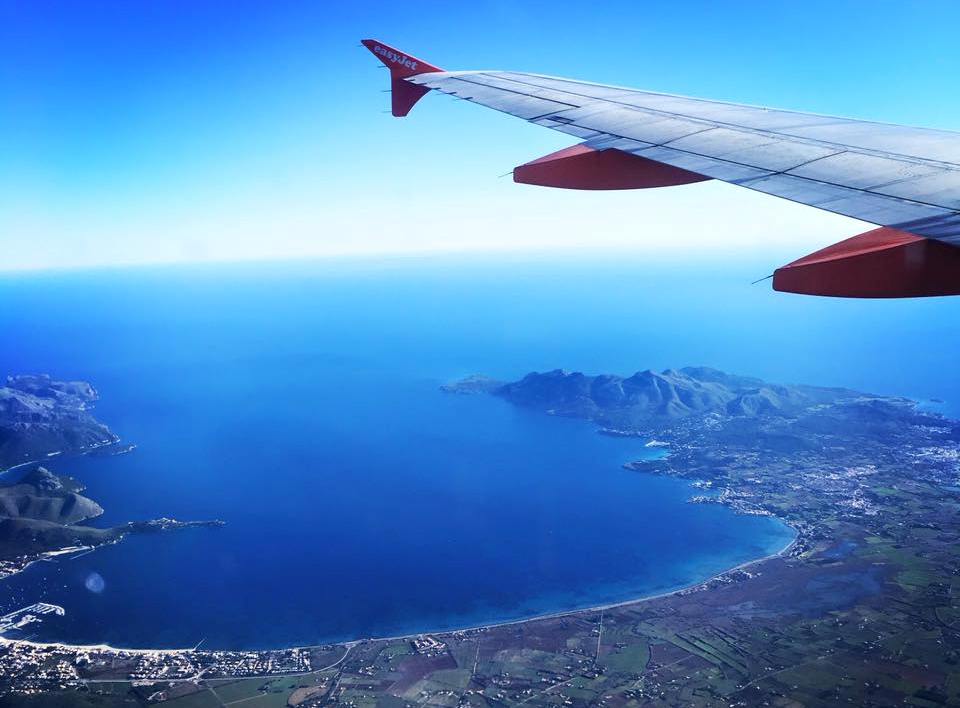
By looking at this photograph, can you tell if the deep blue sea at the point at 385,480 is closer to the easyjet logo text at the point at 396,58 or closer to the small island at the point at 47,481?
the small island at the point at 47,481

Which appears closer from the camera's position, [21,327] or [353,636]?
[353,636]

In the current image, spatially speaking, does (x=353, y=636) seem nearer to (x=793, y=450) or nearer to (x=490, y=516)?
(x=490, y=516)

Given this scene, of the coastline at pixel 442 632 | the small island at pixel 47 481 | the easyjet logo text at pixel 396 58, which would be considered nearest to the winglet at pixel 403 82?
the easyjet logo text at pixel 396 58

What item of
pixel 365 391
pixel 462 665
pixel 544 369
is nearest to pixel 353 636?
pixel 462 665

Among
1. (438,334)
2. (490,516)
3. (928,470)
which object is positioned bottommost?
(490,516)

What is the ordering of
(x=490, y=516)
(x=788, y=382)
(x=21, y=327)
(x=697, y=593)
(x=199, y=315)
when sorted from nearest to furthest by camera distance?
(x=697, y=593) → (x=490, y=516) → (x=788, y=382) → (x=21, y=327) → (x=199, y=315)
